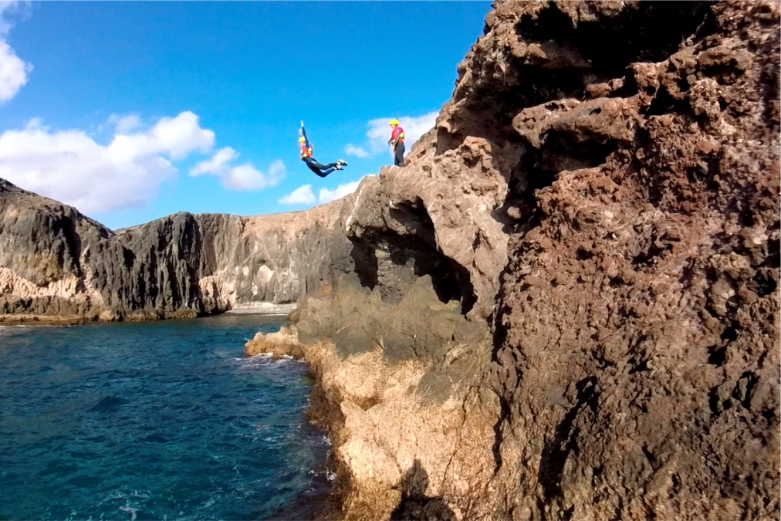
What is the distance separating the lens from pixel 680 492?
5.28 m

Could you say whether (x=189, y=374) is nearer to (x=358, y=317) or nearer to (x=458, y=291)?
(x=358, y=317)

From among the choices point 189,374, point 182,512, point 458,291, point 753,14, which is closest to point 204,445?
point 182,512

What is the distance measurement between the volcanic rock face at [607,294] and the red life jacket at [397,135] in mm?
4544

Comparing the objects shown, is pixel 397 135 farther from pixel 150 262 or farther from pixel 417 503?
pixel 150 262

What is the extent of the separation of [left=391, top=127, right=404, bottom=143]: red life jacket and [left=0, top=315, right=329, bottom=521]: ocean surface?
9.81m

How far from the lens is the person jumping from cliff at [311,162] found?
718 inches

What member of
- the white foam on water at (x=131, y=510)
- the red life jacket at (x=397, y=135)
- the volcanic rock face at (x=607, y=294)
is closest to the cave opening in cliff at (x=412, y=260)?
the volcanic rock face at (x=607, y=294)

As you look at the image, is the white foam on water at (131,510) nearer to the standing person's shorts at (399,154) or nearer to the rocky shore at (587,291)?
the rocky shore at (587,291)

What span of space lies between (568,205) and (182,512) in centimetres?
962

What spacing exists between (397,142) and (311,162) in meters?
3.25

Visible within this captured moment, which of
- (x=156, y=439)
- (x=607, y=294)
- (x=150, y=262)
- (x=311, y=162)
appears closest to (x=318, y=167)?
(x=311, y=162)

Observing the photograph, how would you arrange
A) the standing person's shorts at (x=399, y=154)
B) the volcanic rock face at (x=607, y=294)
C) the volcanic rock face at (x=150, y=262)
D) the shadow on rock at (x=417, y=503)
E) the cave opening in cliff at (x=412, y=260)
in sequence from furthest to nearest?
the volcanic rock face at (x=150, y=262)
the standing person's shorts at (x=399, y=154)
the cave opening in cliff at (x=412, y=260)
the shadow on rock at (x=417, y=503)
the volcanic rock face at (x=607, y=294)

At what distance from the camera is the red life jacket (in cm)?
1806

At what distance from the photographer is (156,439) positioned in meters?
14.1
